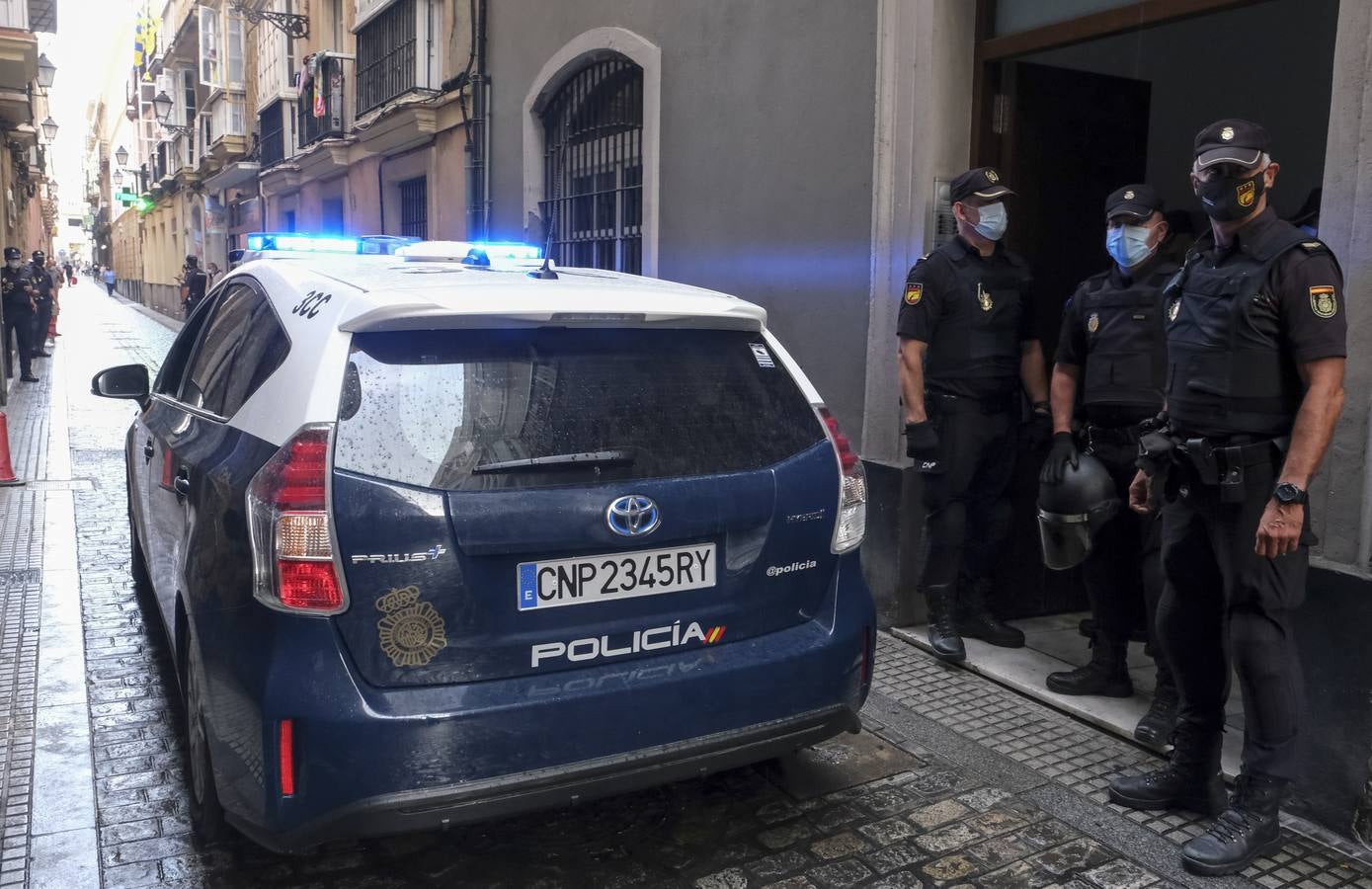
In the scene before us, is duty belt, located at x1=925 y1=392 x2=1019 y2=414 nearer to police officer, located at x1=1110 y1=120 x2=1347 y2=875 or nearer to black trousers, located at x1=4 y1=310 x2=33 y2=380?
police officer, located at x1=1110 y1=120 x2=1347 y2=875

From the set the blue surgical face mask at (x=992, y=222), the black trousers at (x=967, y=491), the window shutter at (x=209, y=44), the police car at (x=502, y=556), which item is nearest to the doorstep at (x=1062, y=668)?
the black trousers at (x=967, y=491)

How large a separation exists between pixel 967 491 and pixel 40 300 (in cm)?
1630

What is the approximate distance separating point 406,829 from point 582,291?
1.39 metres

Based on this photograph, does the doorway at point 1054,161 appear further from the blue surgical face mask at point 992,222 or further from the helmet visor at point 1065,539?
the helmet visor at point 1065,539

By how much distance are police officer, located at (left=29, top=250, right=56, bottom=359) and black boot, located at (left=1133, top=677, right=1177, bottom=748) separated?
1626cm

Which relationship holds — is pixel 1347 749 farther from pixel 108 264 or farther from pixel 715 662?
pixel 108 264

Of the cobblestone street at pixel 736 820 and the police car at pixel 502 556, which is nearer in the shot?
the police car at pixel 502 556

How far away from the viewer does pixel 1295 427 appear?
116 inches

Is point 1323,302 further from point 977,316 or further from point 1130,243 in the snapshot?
point 977,316

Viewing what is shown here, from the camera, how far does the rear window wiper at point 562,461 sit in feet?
8.56

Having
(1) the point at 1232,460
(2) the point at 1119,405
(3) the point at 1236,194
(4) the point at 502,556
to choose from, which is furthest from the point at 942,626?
(4) the point at 502,556

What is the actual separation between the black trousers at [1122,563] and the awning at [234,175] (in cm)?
2136

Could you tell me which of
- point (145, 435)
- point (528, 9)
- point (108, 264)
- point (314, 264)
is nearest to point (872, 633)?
point (314, 264)

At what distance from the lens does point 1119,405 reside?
13.5 feet
